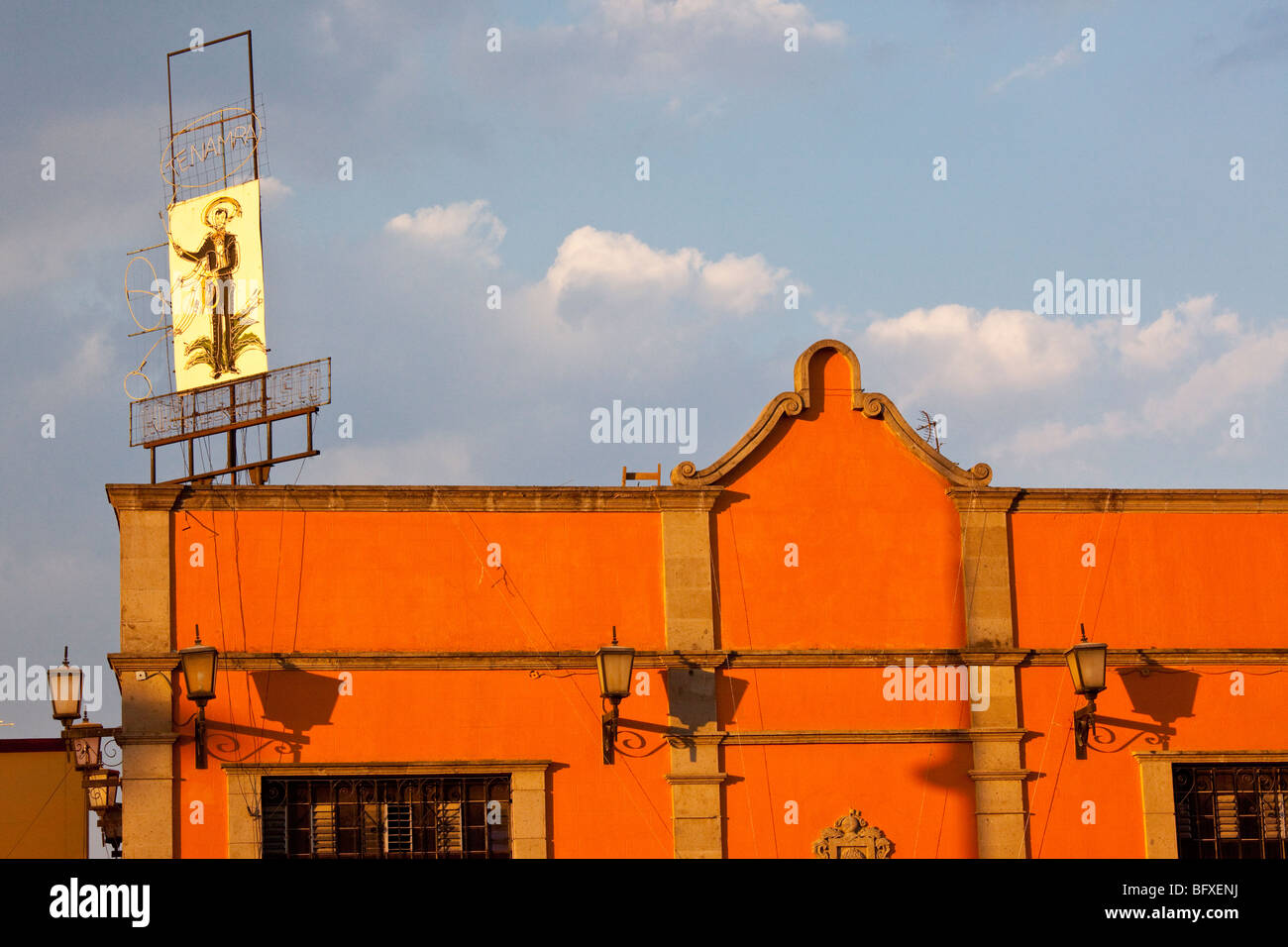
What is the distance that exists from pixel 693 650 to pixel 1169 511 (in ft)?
20.5

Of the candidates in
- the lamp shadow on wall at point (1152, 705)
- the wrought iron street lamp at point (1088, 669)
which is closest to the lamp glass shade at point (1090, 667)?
the wrought iron street lamp at point (1088, 669)

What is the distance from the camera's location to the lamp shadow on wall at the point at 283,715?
20.1m

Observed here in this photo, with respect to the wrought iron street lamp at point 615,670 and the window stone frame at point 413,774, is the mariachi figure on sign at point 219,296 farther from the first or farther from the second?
the wrought iron street lamp at point 615,670

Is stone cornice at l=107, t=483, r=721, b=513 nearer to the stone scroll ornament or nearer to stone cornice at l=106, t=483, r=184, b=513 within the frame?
stone cornice at l=106, t=483, r=184, b=513

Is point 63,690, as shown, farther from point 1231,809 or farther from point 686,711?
point 1231,809

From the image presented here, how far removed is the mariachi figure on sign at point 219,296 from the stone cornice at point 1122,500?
390 inches

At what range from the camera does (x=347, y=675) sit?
20.5 m

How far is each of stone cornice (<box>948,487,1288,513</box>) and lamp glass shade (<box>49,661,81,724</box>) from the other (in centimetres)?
1068

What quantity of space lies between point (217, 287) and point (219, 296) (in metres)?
0.26

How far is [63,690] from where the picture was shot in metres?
20.9

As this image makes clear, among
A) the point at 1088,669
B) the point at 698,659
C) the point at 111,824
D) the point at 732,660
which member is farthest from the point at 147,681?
the point at 1088,669
